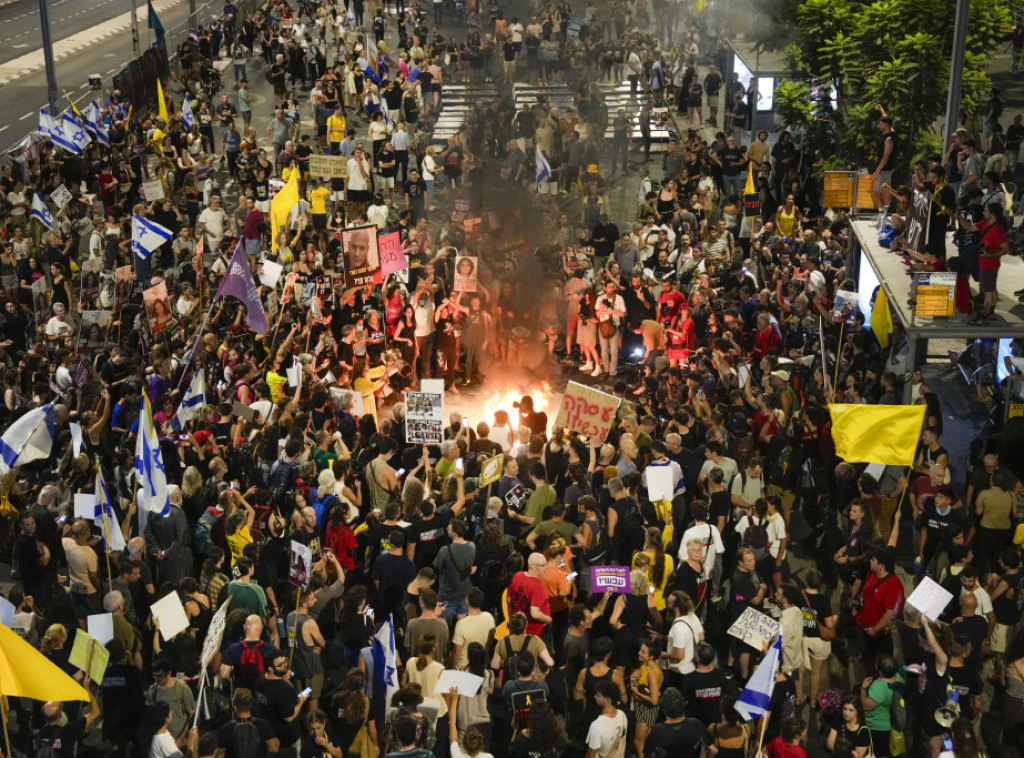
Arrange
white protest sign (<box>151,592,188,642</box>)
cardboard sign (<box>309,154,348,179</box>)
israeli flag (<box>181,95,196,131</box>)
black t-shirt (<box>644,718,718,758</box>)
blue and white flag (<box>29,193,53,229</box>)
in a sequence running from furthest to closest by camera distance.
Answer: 1. israeli flag (<box>181,95,196,131</box>)
2. cardboard sign (<box>309,154,348,179</box>)
3. blue and white flag (<box>29,193,53,229</box>)
4. white protest sign (<box>151,592,188,642</box>)
5. black t-shirt (<box>644,718,718,758</box>)

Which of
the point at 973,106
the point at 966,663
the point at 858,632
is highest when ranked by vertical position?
the point at 973,106

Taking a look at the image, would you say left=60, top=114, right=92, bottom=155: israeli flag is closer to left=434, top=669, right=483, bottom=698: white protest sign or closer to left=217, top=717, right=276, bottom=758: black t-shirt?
left=217, top=717, right=276, bottom=758: black t-shirt

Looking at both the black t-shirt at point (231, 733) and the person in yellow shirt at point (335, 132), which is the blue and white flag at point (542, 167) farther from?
the black t-shirt at point (231, 733)

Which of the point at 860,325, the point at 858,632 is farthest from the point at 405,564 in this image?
the point at 860,325

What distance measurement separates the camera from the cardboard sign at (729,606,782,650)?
1118 centimetres

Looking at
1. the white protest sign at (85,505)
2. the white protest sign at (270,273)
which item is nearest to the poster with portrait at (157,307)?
the white protest sign at (270,273)

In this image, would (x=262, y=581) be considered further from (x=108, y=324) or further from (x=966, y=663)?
(x=108, y=324)

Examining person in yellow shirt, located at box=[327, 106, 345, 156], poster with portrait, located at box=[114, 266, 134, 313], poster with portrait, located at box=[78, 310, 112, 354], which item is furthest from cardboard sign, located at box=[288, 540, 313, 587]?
person in yellow shirt, located at box=[327, 106, 345, 156]

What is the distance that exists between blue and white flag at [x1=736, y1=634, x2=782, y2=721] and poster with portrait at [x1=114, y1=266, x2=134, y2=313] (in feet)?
43.0

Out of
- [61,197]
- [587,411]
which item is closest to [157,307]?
[61,197]

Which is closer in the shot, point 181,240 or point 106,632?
point 106,632

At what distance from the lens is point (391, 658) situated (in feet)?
35.0

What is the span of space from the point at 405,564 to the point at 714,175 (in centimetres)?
1591

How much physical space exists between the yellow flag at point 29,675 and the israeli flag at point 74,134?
18.0 m
